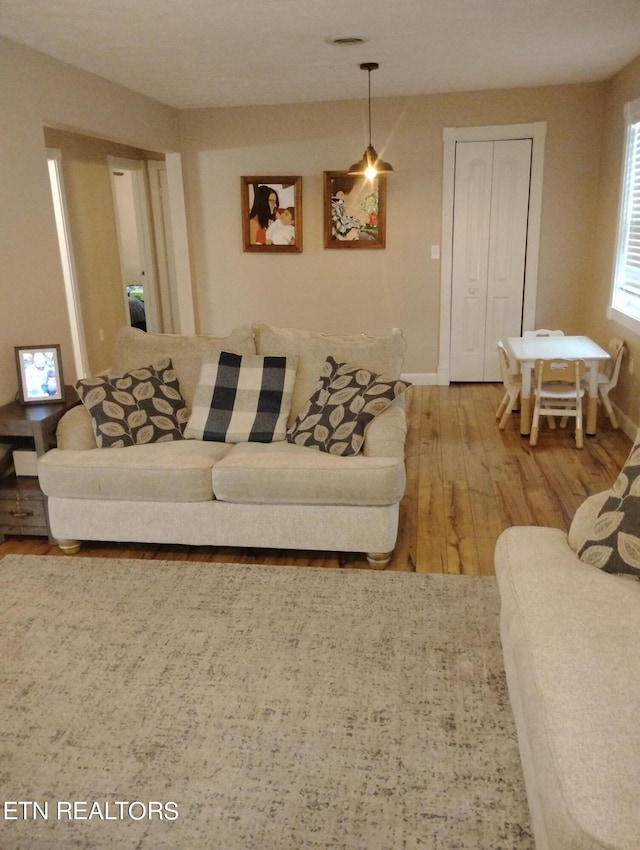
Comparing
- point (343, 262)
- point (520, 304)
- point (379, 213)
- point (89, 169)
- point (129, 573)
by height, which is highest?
point (89, 169)

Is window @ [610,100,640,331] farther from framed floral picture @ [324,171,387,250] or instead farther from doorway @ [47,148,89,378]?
doorway @ [47,148,89,378]

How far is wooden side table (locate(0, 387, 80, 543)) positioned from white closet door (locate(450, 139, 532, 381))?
12.6 feet

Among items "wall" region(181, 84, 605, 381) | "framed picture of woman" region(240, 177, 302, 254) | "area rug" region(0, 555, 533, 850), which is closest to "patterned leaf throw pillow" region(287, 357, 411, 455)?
"area rug" region(0, 555, 533, 850)

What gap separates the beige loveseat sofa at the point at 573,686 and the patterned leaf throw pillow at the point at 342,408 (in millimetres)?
1049

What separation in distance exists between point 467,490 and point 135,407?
75.2 inches

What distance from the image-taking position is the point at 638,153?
4.66 metres

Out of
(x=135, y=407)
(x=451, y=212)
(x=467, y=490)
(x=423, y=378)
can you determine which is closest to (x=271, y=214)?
(x=451, y=212)

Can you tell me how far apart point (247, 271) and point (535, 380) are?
2971mm

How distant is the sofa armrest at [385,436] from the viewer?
3.09m

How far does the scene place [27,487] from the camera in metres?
3.40

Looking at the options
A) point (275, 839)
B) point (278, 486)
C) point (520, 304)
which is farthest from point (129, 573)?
point (520, 304)

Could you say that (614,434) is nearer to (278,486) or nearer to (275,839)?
(278,486)

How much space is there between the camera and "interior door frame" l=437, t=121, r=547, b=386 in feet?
18.6

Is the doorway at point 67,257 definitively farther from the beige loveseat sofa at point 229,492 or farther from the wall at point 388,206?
the beige loveseat sofa at point 229,492
